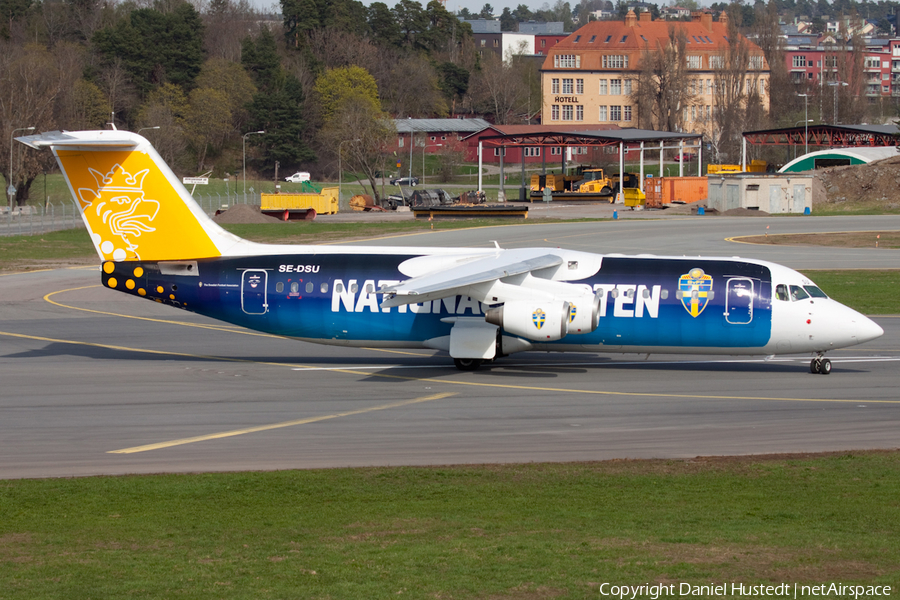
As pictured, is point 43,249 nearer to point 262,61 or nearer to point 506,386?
point 506,386

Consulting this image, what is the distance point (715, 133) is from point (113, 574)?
15094 cm

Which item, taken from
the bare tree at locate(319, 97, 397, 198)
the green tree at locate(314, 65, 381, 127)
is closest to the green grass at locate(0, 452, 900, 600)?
the bare tree at locate(319, 97, 397, 198)

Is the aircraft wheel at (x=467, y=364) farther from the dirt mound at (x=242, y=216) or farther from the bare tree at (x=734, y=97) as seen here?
the bare tree at (x=734, y=97)

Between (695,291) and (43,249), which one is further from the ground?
(695,291)

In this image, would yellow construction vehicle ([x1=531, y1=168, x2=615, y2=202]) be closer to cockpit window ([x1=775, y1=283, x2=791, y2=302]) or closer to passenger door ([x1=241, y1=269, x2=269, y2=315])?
cockpit window ([x1=775, y1=283, x2=791, y2=302])

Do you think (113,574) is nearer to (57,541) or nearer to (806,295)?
(57,541)

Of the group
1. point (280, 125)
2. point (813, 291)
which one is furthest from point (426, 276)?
point (280, 125)

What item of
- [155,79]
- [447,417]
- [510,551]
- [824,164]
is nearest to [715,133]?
[824,164]

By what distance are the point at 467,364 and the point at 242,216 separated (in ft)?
183

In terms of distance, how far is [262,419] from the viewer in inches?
874

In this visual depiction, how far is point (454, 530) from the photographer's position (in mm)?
13188

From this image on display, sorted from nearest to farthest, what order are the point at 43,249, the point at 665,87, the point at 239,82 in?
the point at 43,249 < the point at 665,87 < the point at 239,82

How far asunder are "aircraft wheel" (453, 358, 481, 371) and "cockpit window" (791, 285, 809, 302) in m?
9.11

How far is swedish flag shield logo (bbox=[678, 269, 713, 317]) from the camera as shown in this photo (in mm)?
26875
